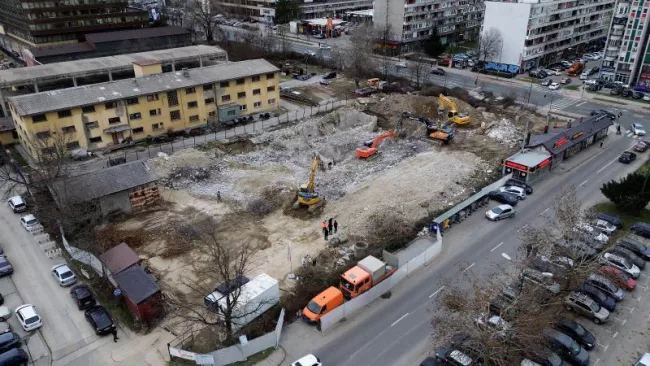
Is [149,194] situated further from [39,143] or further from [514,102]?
[514,102]

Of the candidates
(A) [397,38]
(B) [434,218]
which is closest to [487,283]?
(B) [434,218]

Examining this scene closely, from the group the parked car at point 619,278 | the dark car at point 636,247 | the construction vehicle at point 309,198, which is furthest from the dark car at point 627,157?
→ the construction vehicle at point 309,198

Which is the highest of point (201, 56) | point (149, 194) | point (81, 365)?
point (201, 56)

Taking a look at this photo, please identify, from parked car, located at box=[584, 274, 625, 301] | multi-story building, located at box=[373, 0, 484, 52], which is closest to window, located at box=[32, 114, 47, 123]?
parked car, located at box=[584, 274, 625, 301]

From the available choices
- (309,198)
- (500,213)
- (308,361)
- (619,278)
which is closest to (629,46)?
(500,213)

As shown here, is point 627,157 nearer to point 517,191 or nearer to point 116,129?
point 517,191

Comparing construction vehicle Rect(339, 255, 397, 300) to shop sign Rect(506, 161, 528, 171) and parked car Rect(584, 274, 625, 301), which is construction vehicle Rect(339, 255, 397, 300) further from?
shop sign Rect(506, 161, 528, 171)

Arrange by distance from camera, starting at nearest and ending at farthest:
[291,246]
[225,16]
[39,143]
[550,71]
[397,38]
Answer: [291,246], [39,143], [550,71], [397,38], [225,16]
